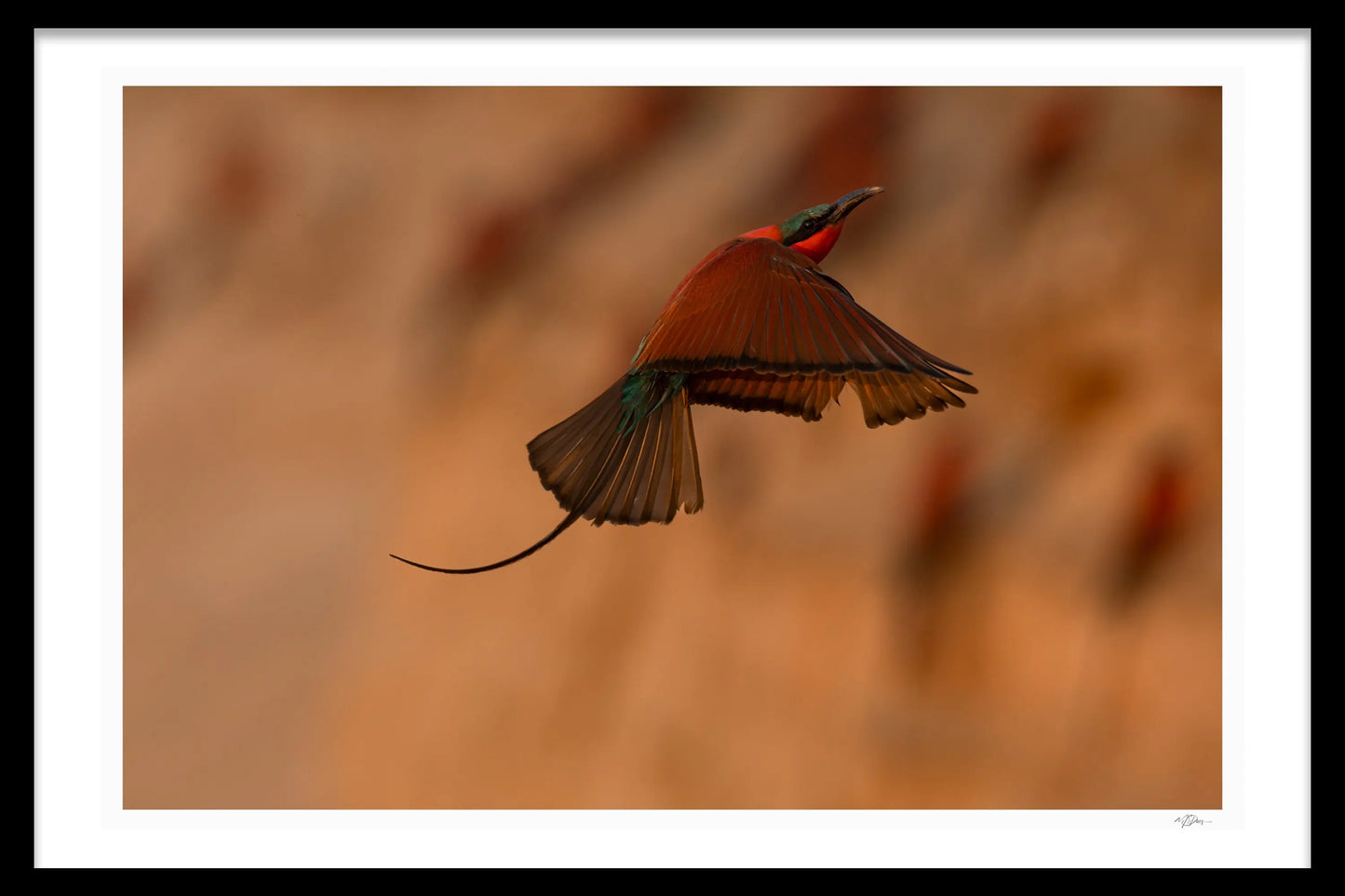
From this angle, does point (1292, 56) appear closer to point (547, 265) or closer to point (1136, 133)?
point (1136, 133)

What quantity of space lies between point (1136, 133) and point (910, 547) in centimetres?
78

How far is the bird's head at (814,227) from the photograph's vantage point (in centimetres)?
119

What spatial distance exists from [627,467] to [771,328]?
267 mm

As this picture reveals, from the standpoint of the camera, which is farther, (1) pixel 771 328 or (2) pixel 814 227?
(2) pixel 814 227

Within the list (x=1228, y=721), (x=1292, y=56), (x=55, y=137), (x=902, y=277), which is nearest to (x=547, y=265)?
(x=902, y=277)

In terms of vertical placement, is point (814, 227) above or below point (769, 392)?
above

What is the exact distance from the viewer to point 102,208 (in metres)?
1.32
